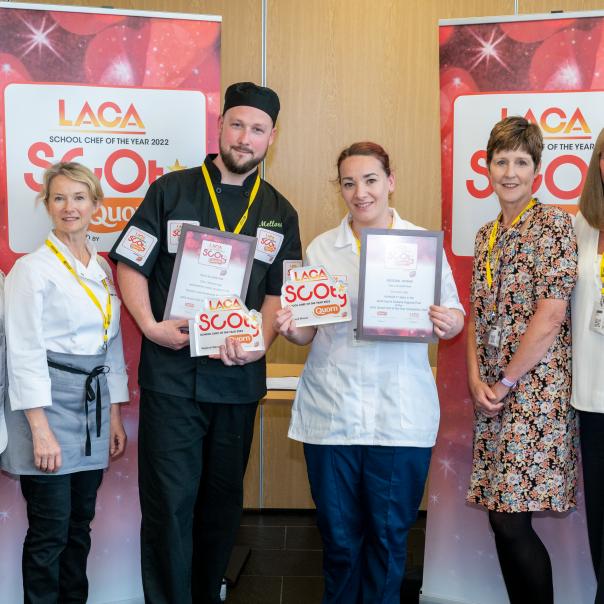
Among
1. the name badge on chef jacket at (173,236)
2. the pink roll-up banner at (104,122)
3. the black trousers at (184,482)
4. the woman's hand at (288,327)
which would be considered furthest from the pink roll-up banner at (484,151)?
the name badge on chef jacket at (173,236)

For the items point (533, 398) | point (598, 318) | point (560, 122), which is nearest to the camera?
point (598, 318)

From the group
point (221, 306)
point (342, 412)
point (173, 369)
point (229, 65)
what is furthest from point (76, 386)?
point (229, 65)

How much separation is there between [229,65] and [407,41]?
3.45 feet

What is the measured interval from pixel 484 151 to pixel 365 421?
1289 millimetres

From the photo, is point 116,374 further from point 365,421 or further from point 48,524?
point 365,421

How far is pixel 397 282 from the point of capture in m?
2.37

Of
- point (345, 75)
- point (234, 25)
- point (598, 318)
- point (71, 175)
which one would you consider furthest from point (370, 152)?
point (234, 25)

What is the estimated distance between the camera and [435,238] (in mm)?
2359

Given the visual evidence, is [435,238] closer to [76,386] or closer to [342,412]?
[342,412]

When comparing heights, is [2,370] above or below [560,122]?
below

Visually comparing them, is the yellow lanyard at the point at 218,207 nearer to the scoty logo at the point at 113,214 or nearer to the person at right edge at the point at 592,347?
the scoty logo at the point at 113,214

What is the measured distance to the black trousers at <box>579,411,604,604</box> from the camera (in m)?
2.35

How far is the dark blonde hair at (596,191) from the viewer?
2.37 m

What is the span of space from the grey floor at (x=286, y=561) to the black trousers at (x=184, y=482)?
69 cm
